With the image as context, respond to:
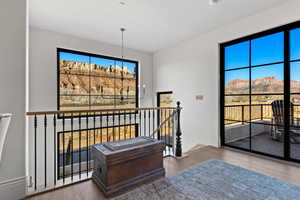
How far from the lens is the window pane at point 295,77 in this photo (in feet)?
8.51

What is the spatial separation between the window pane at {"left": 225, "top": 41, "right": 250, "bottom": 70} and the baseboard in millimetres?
4224

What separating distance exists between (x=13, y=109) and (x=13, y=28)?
977mm

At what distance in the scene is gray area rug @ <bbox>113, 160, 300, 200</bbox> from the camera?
69.1 inches

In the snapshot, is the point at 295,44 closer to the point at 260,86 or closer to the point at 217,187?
the point at 260,86

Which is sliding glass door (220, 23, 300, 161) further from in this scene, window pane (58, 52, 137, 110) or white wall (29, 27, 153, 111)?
white wall (29, 27, 153, 111)

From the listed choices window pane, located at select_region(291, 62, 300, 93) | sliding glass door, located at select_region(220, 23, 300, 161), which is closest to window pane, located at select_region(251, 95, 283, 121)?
sliding glass door, located at select_region(220, 23, 300, 161)

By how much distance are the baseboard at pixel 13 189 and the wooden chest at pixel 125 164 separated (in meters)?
0.83

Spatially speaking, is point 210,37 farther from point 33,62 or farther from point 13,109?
point 33,62

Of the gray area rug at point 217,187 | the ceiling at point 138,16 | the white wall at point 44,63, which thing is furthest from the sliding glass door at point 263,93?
the white wall at point 44,63

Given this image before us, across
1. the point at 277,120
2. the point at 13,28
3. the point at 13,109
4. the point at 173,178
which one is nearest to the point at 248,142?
the point at 277,120

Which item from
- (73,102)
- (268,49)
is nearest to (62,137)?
(73,102)

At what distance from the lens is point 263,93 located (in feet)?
9.87

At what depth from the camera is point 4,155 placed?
5.73 feet

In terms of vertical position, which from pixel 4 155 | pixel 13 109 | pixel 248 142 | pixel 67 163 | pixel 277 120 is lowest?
pixel 67 163
